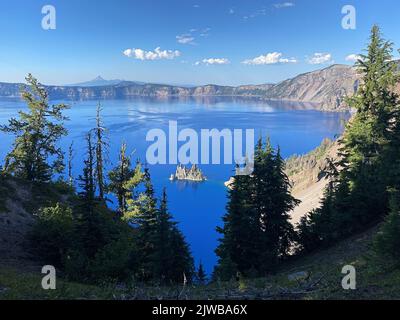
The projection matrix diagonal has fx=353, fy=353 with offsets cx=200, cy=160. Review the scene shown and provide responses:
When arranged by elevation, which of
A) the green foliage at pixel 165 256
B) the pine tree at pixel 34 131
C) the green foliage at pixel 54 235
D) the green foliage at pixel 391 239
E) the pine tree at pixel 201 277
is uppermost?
the pine tree at pixel 34 131

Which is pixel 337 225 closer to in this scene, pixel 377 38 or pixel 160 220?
pixel 160 220

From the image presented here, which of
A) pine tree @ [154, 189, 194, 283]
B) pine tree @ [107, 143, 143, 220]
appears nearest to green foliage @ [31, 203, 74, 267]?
pine tree @ [154, 189, 194, 283]

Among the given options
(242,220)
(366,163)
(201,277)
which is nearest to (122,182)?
(201,277)

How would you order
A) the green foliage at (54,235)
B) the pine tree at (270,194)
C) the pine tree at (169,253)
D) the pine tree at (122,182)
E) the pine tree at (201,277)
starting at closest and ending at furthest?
the green foliage at (54,235)
the pine tree at (201,277)
the pine tree at (169,253)
the pine tree at (270,194)
the pine tree at (122,182)

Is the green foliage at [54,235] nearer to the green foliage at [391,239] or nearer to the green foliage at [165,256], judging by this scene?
the green foliage at [165,256]

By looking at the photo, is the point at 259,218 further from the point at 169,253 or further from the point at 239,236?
the point at 169,253

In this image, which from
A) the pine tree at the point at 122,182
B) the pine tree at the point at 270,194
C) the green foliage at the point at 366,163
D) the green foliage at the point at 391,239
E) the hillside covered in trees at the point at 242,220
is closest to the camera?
the green foliage at the point at 391,239

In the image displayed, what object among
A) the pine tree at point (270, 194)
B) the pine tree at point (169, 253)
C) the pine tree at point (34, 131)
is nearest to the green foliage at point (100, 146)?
the pine tree at point (34, 131)

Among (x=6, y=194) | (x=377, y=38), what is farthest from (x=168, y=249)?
(x=377, y=38)

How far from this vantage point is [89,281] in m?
16.8

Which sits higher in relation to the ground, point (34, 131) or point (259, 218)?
point (34, 131)

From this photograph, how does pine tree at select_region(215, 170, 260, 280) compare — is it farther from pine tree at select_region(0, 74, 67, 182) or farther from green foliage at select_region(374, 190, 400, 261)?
pine tree at select_region(0, 74, 67, 182)
